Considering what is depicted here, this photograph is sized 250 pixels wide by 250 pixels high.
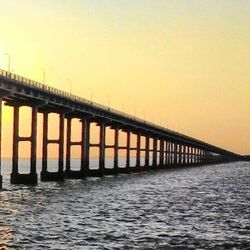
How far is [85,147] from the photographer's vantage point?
119 meters

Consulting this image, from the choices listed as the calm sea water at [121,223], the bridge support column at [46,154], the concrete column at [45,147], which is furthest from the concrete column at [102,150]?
the calm sea water at [121,223]

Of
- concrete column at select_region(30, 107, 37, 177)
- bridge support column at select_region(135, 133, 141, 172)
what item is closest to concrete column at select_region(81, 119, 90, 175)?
concrete column at select_region(30, 107, 37, 177)

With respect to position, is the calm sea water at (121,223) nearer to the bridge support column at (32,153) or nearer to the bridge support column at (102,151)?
the bridge support column at (32,153)

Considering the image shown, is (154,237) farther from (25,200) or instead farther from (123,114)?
(123,114)

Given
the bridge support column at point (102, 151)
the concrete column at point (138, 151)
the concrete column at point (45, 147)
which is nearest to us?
the concrete column at point (45, 147)

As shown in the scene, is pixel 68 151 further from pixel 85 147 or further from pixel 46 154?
pixel 46 154

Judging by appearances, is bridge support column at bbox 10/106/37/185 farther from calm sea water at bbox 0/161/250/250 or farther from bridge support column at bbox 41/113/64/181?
calm sea water at bbox 0/161/250/250

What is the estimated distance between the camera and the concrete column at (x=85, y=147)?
11610 cm

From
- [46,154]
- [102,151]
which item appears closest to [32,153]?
[46,154]

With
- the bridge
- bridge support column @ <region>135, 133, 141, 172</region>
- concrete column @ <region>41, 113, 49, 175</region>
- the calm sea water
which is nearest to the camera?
the calm sea water

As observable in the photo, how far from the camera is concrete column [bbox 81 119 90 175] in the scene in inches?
4571

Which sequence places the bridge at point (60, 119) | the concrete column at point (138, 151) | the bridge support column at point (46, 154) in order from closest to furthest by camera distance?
the bridge at point (60, 119) < the bridge support column at point (46, 154) < the concrete column at point (138, 151)

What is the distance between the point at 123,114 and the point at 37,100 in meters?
56.5

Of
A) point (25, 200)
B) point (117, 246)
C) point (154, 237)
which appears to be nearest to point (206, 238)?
point (154, 237)
